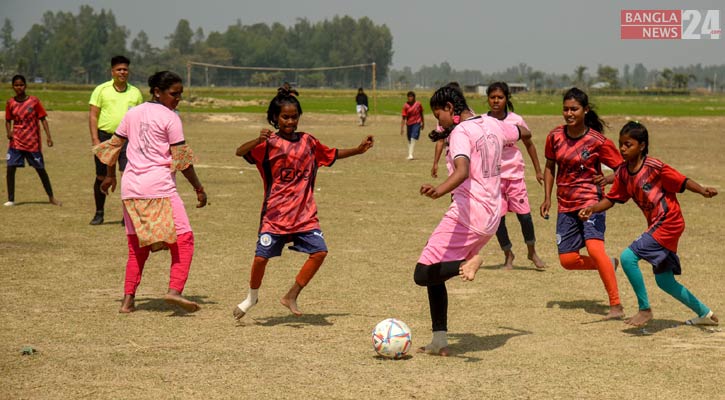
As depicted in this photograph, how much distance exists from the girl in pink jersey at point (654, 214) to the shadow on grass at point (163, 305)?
144 inches

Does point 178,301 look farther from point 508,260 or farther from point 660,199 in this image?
point 508,260

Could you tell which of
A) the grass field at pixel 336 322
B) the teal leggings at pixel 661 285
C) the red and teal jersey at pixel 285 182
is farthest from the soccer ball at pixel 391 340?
the teal leggings at pixel 661 285

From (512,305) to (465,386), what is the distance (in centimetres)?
288

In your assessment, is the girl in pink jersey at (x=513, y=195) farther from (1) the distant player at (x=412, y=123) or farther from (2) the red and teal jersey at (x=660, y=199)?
(1) the distant player at (x=412, y=123)

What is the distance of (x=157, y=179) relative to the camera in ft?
28.1

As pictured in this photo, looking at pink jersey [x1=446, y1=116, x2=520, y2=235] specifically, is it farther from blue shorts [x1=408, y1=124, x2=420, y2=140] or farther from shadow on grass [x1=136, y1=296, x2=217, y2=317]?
blue shorts [x1=408, y1=124, x2=420, y2=140]

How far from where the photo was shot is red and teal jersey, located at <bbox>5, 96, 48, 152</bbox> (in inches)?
644

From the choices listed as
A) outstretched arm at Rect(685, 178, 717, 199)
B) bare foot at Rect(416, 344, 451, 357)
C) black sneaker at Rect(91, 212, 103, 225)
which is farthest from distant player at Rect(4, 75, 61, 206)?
outstretched arm at Rect(685, 178, 717, 199)

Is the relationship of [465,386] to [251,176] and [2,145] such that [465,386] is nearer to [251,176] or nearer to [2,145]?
[251,176]

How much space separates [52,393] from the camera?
245 inches

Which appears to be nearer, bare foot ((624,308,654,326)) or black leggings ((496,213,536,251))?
bare foot ((624,308,654,326))

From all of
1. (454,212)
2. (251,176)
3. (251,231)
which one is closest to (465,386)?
(454,212)

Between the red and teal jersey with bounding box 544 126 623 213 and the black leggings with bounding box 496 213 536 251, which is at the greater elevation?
the red and teal jersey with bounding box 544 126 623 213

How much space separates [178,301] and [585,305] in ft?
12.4
